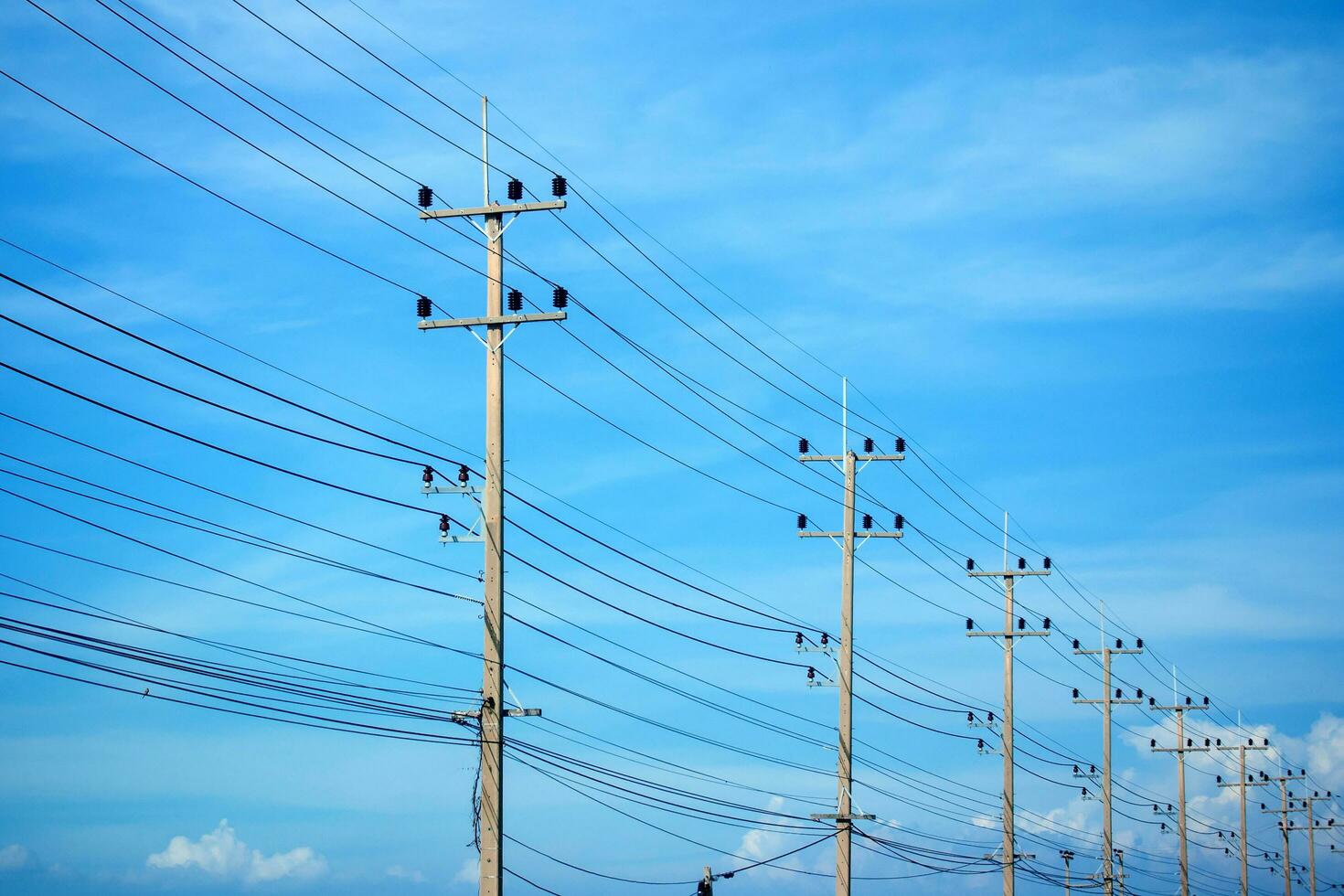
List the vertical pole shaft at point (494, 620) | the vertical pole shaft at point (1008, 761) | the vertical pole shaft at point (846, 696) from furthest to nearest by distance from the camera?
1. the vertical pole shaft at point (1008, 761)
2. the vertical pole shaft at point (846, 696)
3. the vertical pole shaft at point (494, 620)

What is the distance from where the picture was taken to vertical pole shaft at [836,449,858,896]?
45.4 meters

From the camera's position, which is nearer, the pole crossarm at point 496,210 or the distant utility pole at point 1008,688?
the pole crossarm at point 496,210

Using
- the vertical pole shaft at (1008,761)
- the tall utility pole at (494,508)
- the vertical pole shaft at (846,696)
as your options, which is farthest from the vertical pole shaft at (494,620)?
the vertical pole shaft at (1008,761)

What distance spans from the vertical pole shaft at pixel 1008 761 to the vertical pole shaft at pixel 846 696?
618 inches

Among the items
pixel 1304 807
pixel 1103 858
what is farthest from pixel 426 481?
pixel 1304 807

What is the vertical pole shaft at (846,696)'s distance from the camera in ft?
149

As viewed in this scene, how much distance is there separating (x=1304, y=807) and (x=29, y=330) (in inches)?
4548

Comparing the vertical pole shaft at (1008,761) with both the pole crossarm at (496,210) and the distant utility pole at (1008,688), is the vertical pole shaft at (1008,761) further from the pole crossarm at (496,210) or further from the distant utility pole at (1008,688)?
the pole crossarm at (496,210)

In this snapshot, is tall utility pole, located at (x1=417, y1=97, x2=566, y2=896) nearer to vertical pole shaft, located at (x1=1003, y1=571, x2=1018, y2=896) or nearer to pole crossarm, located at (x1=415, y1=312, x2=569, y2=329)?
pole crossarm, located at (x1=415, y1=312, x2=569, y2=329)

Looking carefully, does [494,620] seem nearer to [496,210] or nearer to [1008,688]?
[496,210]

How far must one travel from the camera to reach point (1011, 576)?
2544 inches

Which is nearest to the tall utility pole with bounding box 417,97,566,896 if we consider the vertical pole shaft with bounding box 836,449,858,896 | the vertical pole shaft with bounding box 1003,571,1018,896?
the vertical pole shaft with bounding box 836,449,858,896

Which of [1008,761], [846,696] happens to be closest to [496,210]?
[846,696]

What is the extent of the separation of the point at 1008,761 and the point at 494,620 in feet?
120
